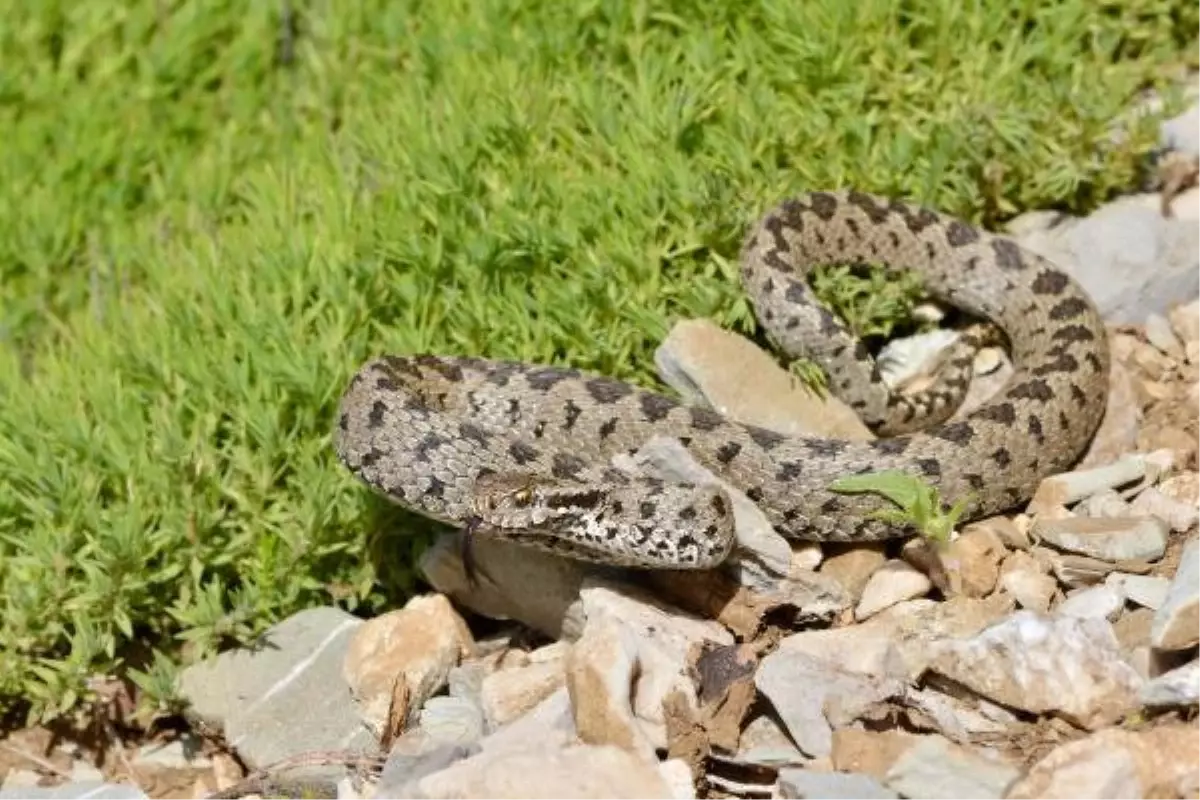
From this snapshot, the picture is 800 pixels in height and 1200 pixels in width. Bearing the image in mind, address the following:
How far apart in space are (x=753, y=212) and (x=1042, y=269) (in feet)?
4.01

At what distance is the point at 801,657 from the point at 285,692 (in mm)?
2147

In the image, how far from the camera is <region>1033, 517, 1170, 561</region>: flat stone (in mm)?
6383

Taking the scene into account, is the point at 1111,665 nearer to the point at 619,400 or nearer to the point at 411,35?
the point at 619,400

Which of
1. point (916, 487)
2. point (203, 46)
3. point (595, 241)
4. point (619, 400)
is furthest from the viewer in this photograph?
point (203, 46)

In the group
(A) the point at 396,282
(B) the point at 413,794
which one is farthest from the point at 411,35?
(B) the point at 413,794

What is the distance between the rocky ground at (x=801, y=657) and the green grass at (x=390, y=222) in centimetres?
34

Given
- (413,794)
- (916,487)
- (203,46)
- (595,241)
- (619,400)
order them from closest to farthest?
(413,794) < (916,487) < (619,400) < (595,241) < (203,46)

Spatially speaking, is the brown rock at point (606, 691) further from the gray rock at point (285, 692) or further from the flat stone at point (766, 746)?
the gray rock at point (285, 692)

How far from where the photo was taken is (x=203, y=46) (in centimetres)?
1017

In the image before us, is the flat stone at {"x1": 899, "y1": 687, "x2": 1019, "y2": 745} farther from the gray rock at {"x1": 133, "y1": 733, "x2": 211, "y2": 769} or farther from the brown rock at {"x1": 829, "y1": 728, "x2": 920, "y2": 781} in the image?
the gray rock at {"x1": 133, "y1": 733, "x2": 211, "y2": 769}

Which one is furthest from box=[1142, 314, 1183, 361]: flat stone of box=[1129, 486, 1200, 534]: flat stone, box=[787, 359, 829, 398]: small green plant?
box=[787, 359, 829, 398]: small green plant

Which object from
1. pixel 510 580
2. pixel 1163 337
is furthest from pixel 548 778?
pixel 1163 337

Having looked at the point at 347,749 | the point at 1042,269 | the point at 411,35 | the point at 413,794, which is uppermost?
the point at 411,35

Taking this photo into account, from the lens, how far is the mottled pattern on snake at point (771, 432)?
253 inches
